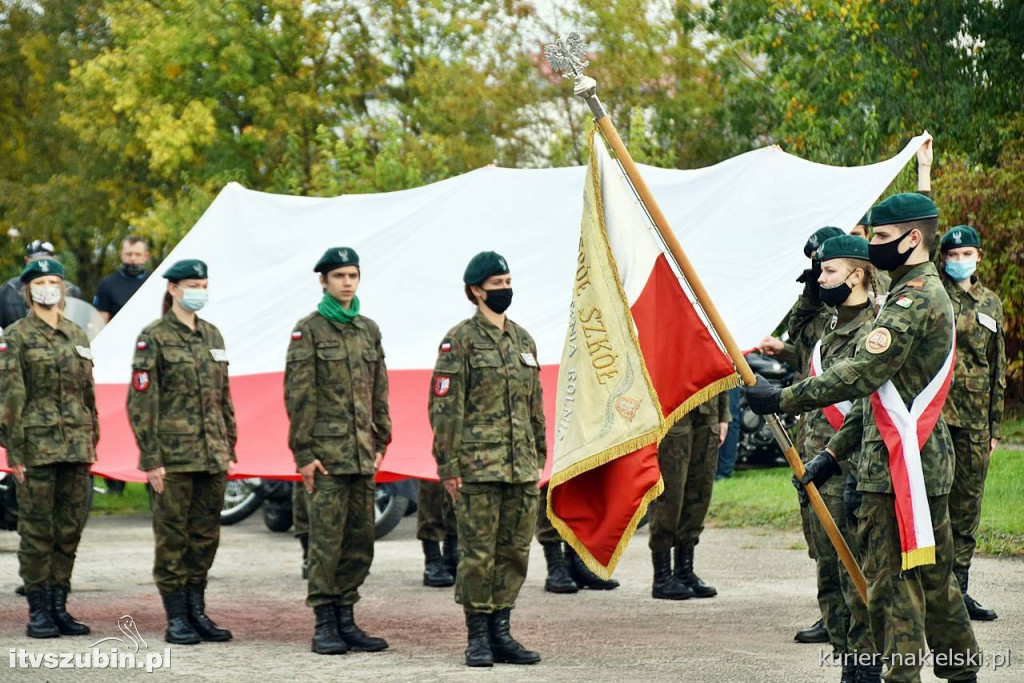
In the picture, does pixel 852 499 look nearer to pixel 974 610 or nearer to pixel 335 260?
pixel 974 610

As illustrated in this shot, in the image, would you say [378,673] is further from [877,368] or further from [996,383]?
[996,383]

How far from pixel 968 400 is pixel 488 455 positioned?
2783 millimetres

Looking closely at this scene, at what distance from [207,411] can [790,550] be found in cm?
497

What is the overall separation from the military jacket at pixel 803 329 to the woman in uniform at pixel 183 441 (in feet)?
10.2

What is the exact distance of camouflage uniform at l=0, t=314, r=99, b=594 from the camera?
8484mm

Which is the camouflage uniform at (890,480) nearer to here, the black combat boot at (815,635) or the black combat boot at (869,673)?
the black combat boot at (869,673)

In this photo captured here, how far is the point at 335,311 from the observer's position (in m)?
8.09

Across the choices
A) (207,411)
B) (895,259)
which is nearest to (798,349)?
(895,259)

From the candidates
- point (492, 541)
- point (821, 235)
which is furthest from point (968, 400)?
point (492, 541)

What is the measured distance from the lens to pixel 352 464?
793 centimetres

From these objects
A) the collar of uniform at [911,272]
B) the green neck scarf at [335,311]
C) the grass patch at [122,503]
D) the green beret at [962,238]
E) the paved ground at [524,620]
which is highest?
the green beret at [962,238]

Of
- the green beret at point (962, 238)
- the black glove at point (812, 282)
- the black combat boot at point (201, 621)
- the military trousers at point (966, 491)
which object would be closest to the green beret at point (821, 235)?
the black glove at point (812, 282)

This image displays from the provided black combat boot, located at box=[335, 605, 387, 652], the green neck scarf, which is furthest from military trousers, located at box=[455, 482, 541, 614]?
the green neck scarf

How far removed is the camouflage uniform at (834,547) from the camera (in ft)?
21.6
